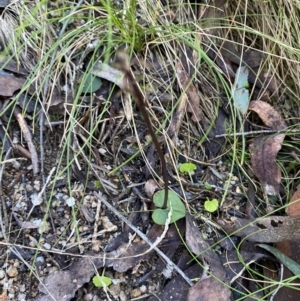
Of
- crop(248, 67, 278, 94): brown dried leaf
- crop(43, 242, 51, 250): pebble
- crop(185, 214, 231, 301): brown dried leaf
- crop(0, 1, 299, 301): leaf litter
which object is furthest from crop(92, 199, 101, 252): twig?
crop(248, 67, 278, 94): brown dried leaf

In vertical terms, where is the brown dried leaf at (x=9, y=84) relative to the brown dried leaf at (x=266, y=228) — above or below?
above

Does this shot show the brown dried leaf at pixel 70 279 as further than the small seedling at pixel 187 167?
No

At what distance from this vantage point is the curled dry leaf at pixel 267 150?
1.27m

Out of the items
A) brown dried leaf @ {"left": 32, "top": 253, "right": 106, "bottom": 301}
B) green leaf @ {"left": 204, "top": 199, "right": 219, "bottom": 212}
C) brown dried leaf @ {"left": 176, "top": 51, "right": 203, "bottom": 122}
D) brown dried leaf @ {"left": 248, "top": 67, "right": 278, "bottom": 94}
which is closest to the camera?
brown dried leaf @ {"left": 32, "top": 253, "right": 106, "bottom": 301}

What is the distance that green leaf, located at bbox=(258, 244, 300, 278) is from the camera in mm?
1135

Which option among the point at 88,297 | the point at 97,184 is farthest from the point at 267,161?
the point at 88,297

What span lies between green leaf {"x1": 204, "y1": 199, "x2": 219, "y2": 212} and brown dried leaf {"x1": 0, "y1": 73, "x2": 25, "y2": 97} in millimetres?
603

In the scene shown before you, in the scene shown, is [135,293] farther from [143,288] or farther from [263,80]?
[263,80]

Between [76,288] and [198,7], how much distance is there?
911 mm

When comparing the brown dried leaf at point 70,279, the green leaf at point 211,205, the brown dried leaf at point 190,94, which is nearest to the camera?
the brown dried leaf at point 70,279

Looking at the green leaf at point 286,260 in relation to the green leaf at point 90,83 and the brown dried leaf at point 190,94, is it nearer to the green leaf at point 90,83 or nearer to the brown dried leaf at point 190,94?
the brown dried leaf at point 190,94

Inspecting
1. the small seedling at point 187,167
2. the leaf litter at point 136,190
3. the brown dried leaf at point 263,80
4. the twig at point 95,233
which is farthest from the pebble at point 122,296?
the brown dried leaf at point 263,80

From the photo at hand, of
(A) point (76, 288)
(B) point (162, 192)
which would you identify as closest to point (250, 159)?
(B) point (162, 192)

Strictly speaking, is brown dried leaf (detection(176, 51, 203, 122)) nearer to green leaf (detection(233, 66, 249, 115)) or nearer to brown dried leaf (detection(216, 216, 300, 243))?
green leaf (detection(233, 66, 249, 115))
